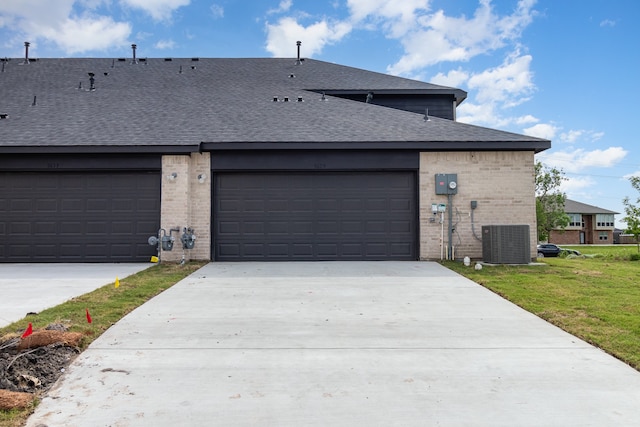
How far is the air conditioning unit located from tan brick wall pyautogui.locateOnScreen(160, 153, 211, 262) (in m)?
7.22

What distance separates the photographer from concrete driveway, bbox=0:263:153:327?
20.4 ft

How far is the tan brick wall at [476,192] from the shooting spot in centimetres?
1170

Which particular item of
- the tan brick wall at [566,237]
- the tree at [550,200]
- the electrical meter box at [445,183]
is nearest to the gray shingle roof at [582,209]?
the tan brick wall at [566,237]

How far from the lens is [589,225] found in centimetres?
5369

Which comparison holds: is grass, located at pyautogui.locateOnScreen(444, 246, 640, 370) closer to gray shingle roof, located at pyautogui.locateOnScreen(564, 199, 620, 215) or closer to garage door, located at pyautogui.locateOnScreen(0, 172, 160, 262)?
garage door, located at pyautogui.locateOnScreen(0, 172, 160, 262)

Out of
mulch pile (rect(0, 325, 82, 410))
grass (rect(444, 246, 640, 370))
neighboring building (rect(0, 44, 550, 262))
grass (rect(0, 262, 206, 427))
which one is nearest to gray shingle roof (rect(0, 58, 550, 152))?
neighboring building (rect(0, 44, 550, 262))

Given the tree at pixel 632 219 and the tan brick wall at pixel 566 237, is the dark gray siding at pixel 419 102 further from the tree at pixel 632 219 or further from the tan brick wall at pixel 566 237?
the tan brick wall at pixel 566 237

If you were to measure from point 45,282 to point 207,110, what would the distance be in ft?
23.9

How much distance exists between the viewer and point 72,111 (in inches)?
535

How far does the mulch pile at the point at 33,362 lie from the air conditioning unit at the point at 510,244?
361 inches

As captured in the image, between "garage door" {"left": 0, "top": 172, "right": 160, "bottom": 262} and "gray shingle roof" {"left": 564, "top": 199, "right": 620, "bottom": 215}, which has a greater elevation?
"gray shingle roof" {"left": 564, "top": 199, "right": 620, "bottom": 215}

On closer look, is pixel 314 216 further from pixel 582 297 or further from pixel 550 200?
pixel 550 200

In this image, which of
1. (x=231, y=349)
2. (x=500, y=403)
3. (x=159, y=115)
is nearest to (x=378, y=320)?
(x=231, y=349)

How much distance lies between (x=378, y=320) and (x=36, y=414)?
3.66 meters
